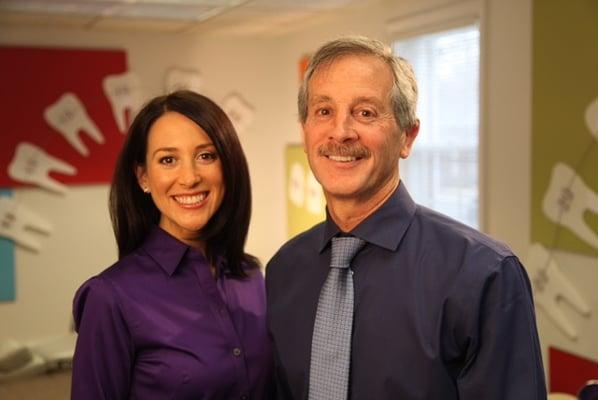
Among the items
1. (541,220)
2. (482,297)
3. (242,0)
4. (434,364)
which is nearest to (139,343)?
(434,364)

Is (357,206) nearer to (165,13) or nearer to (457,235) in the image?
(457,235)

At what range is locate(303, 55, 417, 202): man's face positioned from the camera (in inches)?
53.6

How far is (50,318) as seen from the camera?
479 cm

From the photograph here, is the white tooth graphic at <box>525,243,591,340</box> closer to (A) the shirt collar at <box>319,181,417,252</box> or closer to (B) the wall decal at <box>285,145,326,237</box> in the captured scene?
(A) the shirt collar at <box>319,181,417,252</box>

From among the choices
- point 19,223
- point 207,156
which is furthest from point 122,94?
point 207,156

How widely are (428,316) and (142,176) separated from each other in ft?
2.95

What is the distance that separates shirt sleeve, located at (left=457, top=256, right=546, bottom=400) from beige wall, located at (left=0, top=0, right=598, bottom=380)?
1790 millimetres

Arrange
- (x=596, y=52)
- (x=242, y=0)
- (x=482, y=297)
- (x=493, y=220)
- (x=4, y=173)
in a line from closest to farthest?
(x=482, y=297) < (x=596, y=52) < (x=493, y=220) < (x=242, y=0) < (x=4, y=173)

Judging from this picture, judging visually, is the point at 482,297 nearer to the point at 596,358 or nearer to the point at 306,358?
the point at 306,358

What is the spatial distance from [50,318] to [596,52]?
3879 mm

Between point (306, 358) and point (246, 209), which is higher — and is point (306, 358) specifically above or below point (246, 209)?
below

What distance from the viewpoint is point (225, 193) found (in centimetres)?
181

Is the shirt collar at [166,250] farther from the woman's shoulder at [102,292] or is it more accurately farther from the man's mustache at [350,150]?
the man's mustache at [350,150]

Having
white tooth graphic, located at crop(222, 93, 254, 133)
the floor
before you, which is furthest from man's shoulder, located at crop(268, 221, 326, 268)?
white tooth graphic, located at crop(222, 93, 254, 133)
